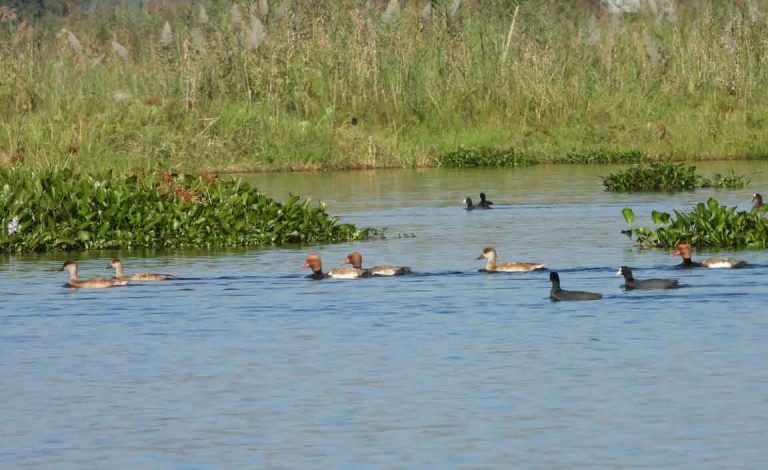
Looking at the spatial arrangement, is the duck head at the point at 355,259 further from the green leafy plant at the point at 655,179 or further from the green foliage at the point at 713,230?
the green leafy plant at the point at 655,179

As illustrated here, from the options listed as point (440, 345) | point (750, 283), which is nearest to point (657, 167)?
point (750, 283)

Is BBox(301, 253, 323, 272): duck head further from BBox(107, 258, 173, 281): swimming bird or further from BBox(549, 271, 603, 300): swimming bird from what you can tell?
BBox(549, 271, 603, 300): swimming bird

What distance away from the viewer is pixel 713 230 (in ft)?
68.0

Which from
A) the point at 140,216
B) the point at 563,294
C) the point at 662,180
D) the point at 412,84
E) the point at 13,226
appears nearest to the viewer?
the point at 563,294

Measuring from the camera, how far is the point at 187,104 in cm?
3334

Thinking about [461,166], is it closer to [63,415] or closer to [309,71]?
[309,71]

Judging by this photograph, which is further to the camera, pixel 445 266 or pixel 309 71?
pixel 309 71

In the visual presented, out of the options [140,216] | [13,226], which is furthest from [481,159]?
[13,226]

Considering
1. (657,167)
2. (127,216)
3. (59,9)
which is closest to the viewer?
(127,216)

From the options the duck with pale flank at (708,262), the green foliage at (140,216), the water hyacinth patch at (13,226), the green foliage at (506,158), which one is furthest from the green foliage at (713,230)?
the green foliage at (506,158)

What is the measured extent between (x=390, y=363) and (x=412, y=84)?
21.9m

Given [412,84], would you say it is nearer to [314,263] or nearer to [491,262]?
[491,262]

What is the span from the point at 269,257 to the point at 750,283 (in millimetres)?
6126

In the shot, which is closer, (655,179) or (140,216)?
(140,216)
